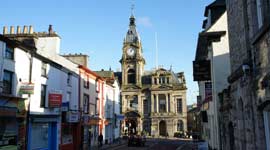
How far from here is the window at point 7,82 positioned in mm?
17562

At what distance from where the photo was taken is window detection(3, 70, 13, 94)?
17562mm

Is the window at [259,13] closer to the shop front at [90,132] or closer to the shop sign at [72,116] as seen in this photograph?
the shop sign at [72,116]

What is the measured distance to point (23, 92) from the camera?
18.5 metres

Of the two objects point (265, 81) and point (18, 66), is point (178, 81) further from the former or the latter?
point (265, 81)

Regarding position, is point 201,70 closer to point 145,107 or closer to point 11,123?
point 11,123

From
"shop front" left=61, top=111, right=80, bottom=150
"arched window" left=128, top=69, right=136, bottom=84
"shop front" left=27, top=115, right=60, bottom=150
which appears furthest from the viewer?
"arched window" left=128, top=69, right=136, bottom=84

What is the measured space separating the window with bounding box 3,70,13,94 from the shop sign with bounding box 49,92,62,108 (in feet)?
14.2

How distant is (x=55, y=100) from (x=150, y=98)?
43.3 m

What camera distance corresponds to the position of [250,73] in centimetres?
954

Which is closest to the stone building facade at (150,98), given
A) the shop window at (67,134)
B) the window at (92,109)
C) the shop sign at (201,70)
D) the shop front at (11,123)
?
the window at (92,109)

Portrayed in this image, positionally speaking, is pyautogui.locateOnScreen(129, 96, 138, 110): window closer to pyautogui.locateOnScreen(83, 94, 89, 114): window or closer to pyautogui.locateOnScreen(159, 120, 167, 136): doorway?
pyautogui.locateOnScreen(159, 120, 167, 136): doorway

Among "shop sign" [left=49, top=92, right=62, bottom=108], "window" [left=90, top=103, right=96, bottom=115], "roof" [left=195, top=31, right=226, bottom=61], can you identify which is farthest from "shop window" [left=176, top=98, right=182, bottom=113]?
"shop sign" [left=49, top=92, right=62, bottom=108]

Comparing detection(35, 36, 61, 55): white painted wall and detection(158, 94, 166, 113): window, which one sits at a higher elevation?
detection(35, 36, 61, 55): white painted wall

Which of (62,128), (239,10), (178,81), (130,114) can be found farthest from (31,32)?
(178,81)
